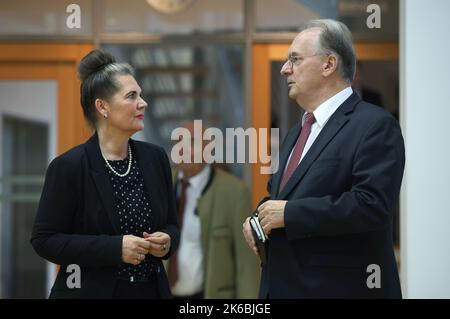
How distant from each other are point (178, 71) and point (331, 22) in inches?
A: 192

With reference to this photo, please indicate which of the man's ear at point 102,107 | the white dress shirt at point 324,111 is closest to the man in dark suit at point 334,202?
the white dress shirt at point 324,111

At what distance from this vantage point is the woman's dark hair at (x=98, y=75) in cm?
334

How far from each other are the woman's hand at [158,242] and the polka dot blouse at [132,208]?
75 mm

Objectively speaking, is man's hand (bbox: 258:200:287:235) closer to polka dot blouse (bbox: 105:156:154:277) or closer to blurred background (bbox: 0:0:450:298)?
polka dot blouse (bbox: 105:156:154:277)

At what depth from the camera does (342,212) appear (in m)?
2.92

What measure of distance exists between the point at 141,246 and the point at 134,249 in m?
0.03

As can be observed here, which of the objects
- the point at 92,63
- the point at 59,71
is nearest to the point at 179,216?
the point at 59,71

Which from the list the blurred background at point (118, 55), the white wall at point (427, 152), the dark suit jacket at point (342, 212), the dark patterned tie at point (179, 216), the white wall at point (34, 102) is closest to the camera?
the dark suit jacket at point (342, 212)

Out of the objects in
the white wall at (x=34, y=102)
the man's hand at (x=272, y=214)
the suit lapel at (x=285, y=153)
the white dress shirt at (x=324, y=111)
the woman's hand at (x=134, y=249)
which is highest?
the white wall at (x=34, y=102)

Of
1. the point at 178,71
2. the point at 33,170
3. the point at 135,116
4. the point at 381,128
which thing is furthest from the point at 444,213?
the point at 178,71

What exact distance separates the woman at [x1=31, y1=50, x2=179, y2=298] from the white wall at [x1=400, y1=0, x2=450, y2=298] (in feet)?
6.76

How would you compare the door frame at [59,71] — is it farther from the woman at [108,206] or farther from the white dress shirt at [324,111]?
the white dress shirt at [324,111]

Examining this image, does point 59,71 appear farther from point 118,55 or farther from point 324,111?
point 324,111

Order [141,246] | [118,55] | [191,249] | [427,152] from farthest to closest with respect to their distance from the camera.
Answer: [118,55] < [191,249] < [427,152] < [141,246]
